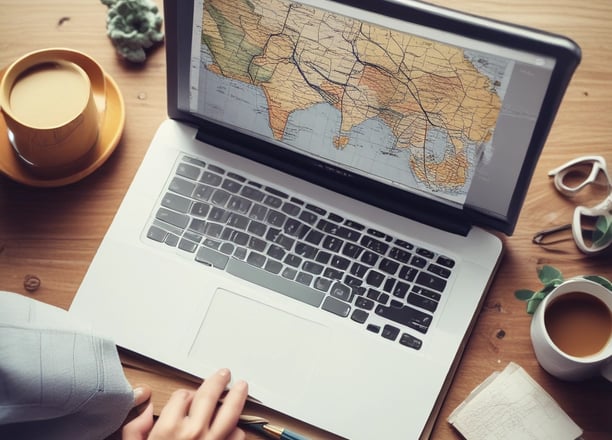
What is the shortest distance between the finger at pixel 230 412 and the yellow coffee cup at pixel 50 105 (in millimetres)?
327

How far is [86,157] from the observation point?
2.93ft

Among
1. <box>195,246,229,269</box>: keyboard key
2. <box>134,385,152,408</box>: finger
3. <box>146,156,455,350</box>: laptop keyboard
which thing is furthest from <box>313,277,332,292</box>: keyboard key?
<box>134,385,152,408</box>: finger

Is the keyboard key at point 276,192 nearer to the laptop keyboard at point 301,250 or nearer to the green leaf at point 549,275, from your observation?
the laptop keyboard at point 301,250

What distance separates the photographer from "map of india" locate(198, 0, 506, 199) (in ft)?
2.34

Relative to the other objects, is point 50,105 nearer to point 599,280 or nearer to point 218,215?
point 218,215

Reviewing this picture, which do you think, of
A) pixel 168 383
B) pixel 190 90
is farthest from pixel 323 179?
pixel 168 383

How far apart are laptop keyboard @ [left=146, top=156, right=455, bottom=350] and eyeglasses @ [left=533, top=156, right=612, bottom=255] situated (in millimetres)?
153

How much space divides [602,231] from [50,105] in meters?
0.62

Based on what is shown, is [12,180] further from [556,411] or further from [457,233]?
[556,411]

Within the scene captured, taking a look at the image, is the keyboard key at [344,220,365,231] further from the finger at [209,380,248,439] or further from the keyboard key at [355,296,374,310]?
the finger at [209,380,248,439]

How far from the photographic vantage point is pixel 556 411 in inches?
31.1

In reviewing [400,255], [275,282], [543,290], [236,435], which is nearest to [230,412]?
[236,435]

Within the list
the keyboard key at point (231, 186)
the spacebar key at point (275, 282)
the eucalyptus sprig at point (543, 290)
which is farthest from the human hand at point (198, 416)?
the eucalyptus sprig at point (543, 290)

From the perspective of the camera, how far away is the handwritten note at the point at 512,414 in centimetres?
78
